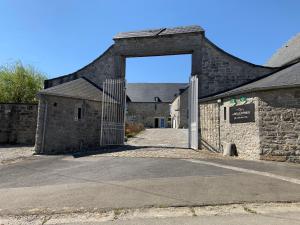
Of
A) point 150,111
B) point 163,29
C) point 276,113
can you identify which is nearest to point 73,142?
point 163,29

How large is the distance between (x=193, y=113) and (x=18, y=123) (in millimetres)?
9769

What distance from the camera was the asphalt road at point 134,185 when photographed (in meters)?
5.83

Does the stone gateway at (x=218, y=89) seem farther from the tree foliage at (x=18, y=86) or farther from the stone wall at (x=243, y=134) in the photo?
the tree foliage at (x=18, y=86)

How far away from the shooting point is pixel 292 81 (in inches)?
441

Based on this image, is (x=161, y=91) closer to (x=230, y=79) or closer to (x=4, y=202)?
(x=230, y=79)

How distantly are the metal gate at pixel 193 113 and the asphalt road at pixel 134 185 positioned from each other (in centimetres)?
422

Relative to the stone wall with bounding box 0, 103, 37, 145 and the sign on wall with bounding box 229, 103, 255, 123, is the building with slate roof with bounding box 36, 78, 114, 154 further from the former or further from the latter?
the sign on wall with bounding box 229, 103, 255, 123

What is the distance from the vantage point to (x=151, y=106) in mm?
52906

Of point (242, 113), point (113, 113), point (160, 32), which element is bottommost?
point (242, 113)

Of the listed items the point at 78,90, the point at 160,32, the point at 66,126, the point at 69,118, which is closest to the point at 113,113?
the point at 78,90

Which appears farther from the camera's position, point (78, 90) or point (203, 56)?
point (203, 56)

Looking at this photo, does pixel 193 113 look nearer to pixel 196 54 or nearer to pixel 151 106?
pixel 196 54

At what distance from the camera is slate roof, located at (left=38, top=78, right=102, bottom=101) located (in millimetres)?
13702

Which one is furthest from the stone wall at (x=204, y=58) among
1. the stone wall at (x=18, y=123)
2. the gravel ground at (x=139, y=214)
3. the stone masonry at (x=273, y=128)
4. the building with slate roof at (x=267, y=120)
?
the gravel ground at (x=139, y=214)
